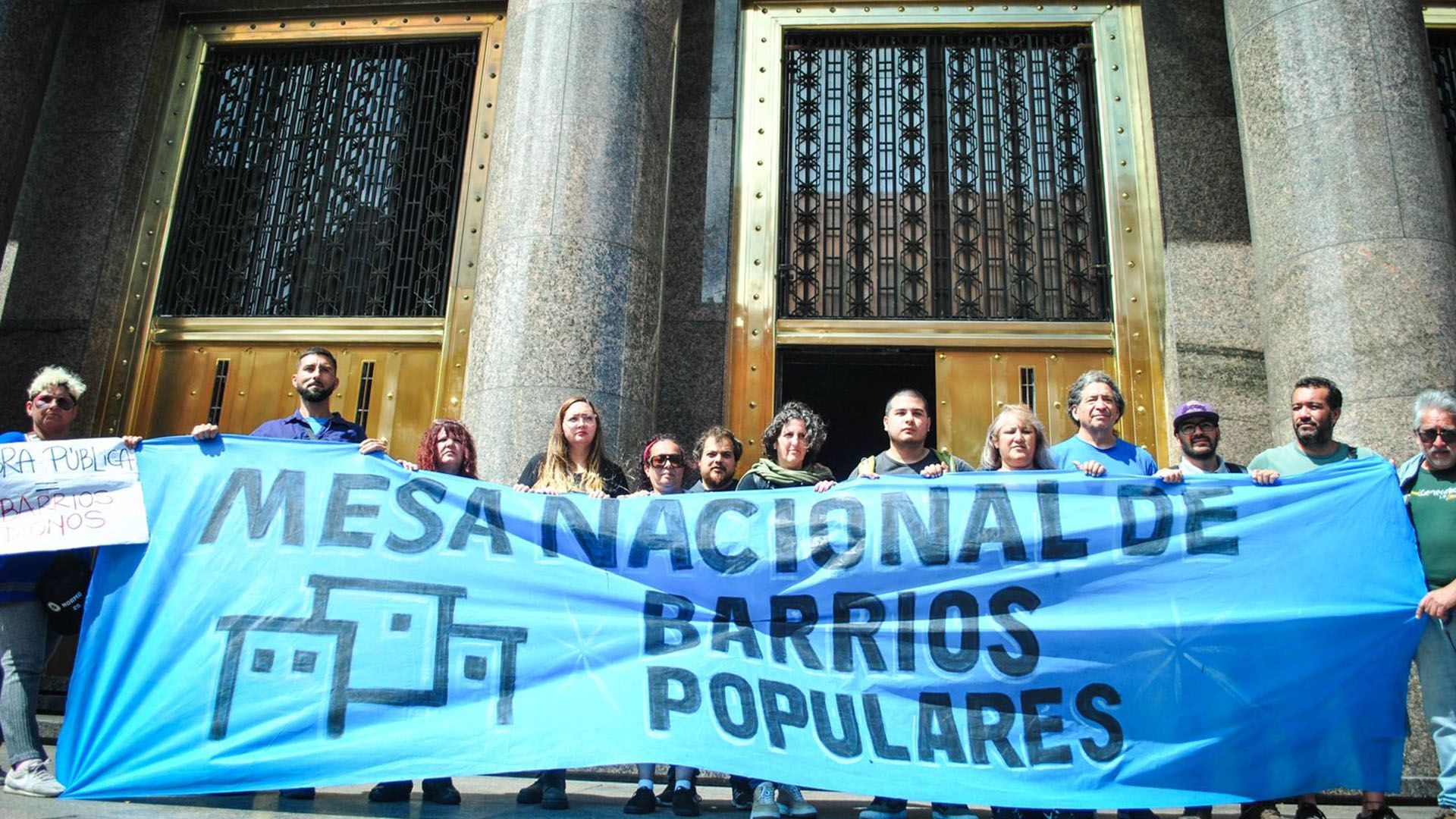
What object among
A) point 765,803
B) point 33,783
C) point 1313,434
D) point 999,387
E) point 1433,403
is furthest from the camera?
point 999,387

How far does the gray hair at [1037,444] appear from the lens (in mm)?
5652

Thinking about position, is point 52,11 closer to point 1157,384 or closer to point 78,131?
point 78,131

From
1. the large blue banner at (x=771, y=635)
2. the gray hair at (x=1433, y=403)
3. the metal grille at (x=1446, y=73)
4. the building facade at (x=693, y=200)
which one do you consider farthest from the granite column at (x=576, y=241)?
the metal grille at (x=1446, y=73)

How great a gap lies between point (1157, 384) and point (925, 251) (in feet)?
7.19

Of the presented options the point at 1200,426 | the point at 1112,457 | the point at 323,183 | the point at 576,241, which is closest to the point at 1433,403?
the point at 1200,426

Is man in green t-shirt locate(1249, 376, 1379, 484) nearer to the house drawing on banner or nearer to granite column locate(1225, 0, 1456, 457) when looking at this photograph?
granite column locate(1225, 0, 1456, 457)

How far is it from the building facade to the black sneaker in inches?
117

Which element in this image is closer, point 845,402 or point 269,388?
point 269,388

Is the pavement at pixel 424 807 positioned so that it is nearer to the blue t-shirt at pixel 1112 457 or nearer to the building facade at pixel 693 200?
the blue t-shirt at pixel 1112 457

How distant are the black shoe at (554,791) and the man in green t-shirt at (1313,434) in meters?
3.66

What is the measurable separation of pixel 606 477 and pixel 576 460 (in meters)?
0.19

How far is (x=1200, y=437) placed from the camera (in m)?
5.67

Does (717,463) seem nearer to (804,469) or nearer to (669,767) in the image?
(804,469)

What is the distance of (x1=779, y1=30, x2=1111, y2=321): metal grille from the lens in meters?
9.24
